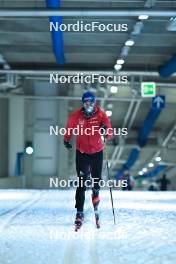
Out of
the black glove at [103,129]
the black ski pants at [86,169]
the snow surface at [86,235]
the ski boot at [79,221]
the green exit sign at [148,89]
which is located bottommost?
the snow surface at [86,235]

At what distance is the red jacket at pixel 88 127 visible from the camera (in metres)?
5.92

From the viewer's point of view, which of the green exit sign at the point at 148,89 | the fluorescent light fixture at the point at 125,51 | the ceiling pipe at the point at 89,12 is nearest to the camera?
the ceiling pipe at the point at 89,12

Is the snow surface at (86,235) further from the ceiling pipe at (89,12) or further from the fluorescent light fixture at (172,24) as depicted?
the fluorescent light fixture at (172,24)

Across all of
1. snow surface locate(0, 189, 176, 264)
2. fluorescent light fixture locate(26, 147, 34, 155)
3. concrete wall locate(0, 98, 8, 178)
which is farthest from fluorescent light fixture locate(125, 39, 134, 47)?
concrete wall locate(0, 98, 8, 178)

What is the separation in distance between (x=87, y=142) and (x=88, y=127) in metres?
0.17

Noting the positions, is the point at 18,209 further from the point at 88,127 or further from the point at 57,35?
the point at 57,35

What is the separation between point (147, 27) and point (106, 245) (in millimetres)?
7438

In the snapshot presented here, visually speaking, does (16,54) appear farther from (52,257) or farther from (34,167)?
(52,257)

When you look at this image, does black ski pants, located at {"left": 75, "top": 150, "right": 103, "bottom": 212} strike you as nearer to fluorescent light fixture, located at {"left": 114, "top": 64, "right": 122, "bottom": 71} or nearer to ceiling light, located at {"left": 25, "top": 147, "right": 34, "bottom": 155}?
fluorescent light fixture, located at {"left": 114, "top": 64, "right": 122, "bottom": 71}

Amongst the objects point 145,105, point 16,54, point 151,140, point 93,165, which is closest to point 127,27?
point 16,54

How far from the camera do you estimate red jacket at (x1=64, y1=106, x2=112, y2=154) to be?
19.4ft

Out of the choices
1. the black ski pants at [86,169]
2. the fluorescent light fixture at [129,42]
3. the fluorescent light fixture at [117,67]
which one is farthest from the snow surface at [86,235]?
the fluorescent light fixture at [117,67]

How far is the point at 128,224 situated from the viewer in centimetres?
614

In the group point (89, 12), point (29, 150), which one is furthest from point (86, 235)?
point (29, 150)
